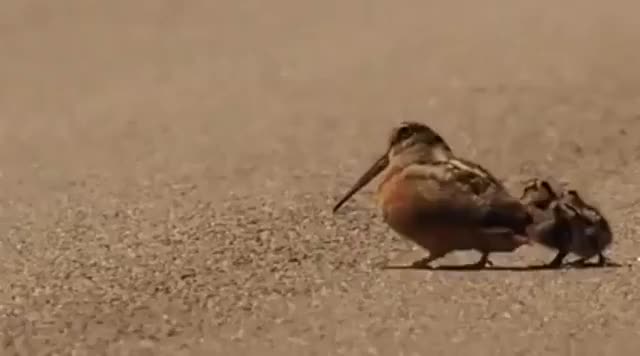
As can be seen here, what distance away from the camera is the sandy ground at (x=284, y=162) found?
164cm

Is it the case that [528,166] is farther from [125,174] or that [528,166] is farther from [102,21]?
[102,21]

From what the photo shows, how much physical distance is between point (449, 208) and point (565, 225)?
0.50ft

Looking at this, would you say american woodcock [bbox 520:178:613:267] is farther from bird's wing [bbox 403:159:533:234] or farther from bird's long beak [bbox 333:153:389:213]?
bird's long beak [bbox 333:153:389:213]

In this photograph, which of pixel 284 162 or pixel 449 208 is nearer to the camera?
pixel 449 208

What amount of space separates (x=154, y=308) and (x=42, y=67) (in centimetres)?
147

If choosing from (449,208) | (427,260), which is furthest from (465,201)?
(427,260)

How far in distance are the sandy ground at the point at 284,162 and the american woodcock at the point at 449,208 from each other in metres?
0.05

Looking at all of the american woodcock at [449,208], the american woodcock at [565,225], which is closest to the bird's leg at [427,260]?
the american woodcock at [449,208]

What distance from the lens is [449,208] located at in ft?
5.51

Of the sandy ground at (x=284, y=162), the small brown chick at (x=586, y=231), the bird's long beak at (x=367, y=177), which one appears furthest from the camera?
the bird's long beak at (x=367, y=177)

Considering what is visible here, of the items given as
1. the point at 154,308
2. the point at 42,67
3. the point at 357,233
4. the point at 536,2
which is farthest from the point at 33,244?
the point at 536,2

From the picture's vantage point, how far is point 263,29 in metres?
3.30

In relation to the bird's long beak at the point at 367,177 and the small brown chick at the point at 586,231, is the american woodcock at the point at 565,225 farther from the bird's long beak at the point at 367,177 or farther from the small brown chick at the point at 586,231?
the bird's long beak at the point at 367,177

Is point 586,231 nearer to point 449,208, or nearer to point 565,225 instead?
point 565,225
